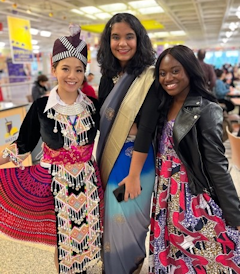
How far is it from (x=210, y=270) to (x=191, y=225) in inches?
Answer: 10.1

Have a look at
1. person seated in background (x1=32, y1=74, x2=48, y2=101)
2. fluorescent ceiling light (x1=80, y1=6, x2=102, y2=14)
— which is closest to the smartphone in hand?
person seated in background (x1=32, y1=74, x2=48, y2=101)

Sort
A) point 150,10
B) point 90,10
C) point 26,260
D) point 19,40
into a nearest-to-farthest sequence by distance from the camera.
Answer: point 26,260 → point 19,40 → point 90,10 → point 150,10

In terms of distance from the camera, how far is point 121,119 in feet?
4.22

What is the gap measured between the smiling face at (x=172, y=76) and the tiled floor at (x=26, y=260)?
4.19ft

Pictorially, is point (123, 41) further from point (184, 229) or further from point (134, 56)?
point (184, 229)

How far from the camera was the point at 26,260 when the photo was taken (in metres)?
1.85

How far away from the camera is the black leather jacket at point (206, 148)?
1.10 metres

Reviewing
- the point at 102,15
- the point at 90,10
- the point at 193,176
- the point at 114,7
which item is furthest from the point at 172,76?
the point at 102,15

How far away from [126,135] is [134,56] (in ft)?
1.30

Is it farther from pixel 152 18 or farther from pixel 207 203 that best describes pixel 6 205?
pixel 152 18

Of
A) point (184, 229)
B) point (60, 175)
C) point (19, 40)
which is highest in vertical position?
point (19, 40)

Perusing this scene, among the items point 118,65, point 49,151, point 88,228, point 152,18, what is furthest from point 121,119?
point 152,18

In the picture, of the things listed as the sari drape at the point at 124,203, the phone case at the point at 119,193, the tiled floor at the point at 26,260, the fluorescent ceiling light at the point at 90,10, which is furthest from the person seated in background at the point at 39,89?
the phone case at the point at 119,193

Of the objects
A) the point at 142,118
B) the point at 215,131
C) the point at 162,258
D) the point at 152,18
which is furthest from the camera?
the point at 152,18
